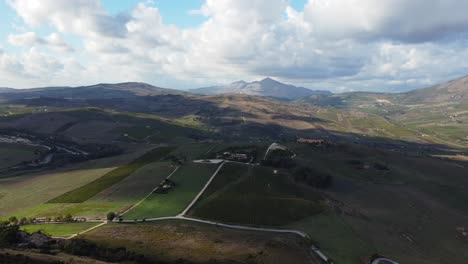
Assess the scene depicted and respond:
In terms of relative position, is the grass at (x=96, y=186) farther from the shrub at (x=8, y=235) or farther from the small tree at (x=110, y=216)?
the shrub at (x=8, y=235)

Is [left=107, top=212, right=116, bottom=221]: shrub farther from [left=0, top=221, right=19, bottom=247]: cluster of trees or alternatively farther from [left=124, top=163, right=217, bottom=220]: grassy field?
[left=0, top=221, right=19, bottom=247]: cluster of trees

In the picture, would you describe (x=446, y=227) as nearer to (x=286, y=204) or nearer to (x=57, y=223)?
(x=286, y=204)

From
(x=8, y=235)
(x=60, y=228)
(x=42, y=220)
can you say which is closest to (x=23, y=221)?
(x=42, y=220)

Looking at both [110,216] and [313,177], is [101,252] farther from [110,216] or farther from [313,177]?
[313,177]

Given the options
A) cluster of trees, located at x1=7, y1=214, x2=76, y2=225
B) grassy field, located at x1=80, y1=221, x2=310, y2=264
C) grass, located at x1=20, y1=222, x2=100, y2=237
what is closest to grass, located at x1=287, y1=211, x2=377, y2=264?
grassy field, located at x1=80, y1=221, x2=310, y2=264

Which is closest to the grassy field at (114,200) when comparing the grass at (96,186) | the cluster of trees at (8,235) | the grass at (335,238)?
the grass at (96,186)

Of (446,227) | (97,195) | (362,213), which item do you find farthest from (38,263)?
(446,227)

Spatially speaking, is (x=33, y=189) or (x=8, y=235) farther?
(x=33, y=189)
